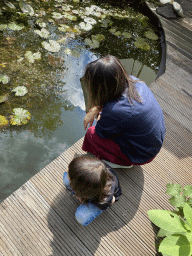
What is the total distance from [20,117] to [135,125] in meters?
1.52

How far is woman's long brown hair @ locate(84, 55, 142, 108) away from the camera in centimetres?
113

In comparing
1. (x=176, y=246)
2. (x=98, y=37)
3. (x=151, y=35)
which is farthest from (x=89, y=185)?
(x=151, y=35)

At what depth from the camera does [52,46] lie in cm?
303

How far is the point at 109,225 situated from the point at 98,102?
3.05 ft

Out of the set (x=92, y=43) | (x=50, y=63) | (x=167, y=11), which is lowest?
(x=50, y=63)

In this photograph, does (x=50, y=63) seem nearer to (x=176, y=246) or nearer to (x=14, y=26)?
(x=14, y=26)

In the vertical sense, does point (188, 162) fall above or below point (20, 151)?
above

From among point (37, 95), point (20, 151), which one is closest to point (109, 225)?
point (20, 151)

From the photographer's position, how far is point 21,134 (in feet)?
7.16

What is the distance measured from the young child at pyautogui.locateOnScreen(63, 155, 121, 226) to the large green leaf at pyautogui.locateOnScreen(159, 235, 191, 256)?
413 mm

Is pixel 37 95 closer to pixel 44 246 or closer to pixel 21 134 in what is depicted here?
pixel 21 134

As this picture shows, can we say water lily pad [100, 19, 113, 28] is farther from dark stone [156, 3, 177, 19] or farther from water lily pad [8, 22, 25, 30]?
water lily pad [8, 22, 25, 30]

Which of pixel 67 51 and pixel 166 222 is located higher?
pixel 166 222

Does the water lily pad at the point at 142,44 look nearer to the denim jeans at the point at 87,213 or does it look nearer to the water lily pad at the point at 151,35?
the water lily pad at the point at 151,35
